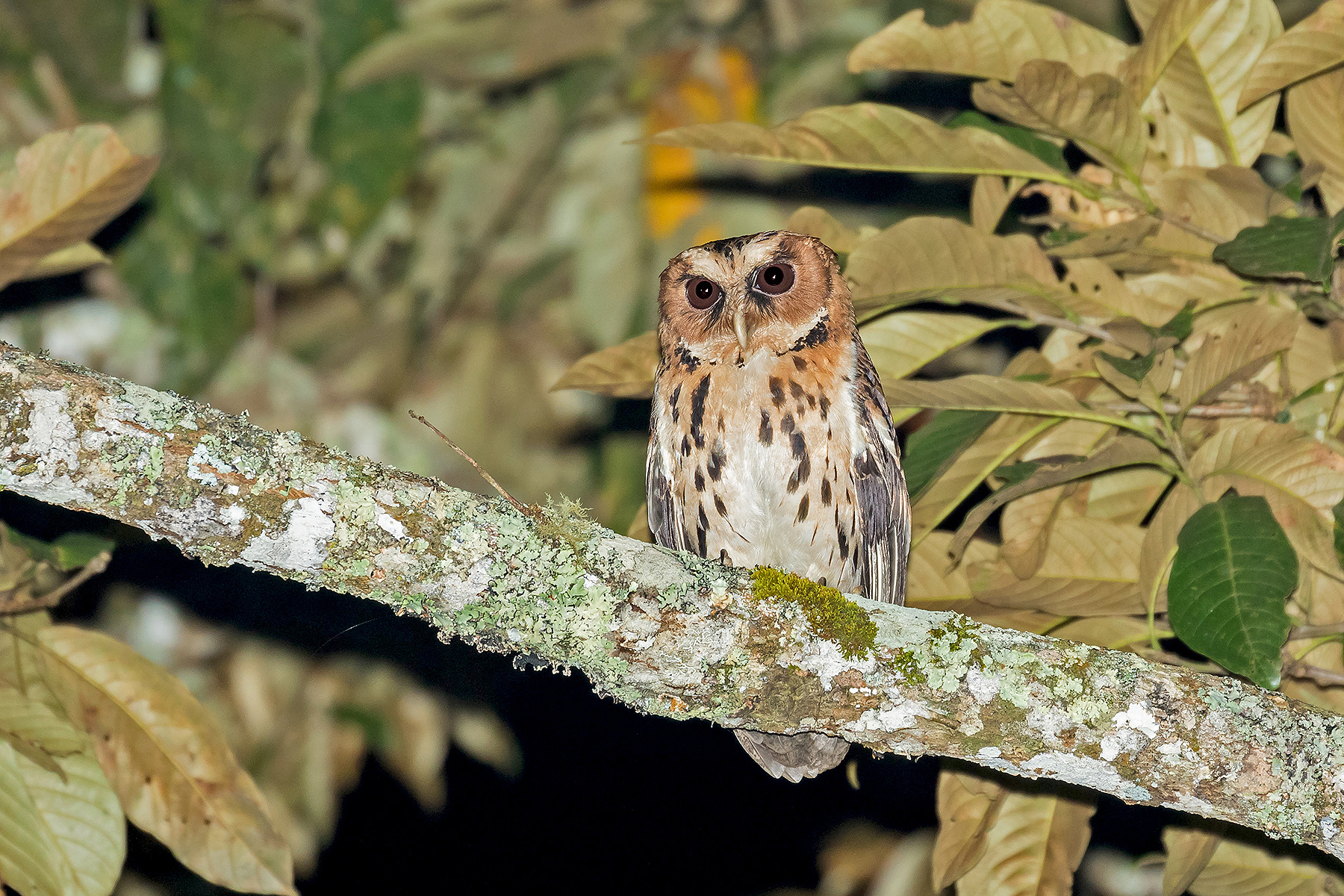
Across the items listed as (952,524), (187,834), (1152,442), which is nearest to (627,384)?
(1152,442)

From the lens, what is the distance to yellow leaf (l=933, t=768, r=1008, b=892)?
2668mm

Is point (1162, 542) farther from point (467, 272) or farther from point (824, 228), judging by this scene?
point (467, 272)

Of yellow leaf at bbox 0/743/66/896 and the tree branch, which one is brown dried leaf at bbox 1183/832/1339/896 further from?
yellow leaf at bbox 0/743/66/896

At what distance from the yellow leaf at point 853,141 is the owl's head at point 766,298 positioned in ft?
2.14

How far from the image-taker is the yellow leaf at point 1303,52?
2520mm

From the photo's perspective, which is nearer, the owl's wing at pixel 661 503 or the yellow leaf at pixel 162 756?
the yellow leaf at pixel 162 756

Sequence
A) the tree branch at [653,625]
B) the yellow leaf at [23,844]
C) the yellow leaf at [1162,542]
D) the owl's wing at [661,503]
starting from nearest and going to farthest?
the tree branch at [653,625] < the yellow leaf at [23,844] < the yellow leaf at [1162,542] < the owl's wing at [661,503]

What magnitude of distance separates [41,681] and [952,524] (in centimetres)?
341

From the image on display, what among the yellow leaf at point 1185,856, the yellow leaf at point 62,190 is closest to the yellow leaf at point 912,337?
the yellow leaf at point 1185,856

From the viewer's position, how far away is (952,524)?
185 inches

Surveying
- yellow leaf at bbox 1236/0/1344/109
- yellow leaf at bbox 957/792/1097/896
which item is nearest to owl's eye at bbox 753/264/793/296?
yellow leaf at bbox 1236/0/1344/109

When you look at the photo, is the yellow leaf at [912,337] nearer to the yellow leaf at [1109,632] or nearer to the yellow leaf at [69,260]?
the yellow leaf at [1109,632]

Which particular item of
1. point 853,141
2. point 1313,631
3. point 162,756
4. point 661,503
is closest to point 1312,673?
point 1313,631

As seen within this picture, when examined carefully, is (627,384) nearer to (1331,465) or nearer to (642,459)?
(642,459)
